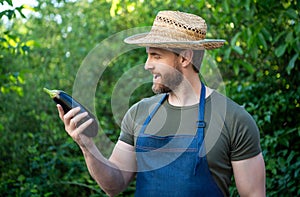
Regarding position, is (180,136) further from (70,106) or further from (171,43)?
(70,106)

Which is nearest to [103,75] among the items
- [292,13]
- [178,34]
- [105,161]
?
[292,13]

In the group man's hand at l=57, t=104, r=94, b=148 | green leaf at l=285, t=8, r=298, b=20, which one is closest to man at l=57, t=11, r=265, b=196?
man's hand at l=57, t=104, r=94, b=148

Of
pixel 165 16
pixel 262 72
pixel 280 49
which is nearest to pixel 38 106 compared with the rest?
pixel 262 72

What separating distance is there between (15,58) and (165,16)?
3.87 meters

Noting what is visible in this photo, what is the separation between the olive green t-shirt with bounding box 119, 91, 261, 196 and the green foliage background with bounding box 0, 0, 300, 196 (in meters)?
1.34

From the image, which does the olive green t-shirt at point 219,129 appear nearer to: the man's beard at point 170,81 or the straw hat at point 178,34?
the man's beard at point 170,81

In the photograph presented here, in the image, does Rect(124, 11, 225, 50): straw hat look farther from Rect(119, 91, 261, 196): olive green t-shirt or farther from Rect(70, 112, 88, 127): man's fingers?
Rect(70, 112, 88, 127): man's fingers

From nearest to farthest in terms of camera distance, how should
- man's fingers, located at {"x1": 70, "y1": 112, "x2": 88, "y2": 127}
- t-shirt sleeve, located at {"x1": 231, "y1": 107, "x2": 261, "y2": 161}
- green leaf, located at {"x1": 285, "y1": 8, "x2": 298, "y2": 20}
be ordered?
man's fingers, located at {"x1": 70, "y1": 112, "x2": 88, "y2": 127}
t-shirt sleeve, located at {"x1": 231, "y1": 107, "x2": 261, "y2": 161}
green leaf, located at {"x1": 285, "y1": 8, "x2": 298, "y2": 20}

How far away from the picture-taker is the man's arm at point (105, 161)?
8.63 ft

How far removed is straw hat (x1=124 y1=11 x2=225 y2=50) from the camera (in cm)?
304

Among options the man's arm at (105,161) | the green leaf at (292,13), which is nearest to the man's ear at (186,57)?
the man's arm at (105,161)

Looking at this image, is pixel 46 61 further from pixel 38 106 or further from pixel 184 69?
pixel 184 69

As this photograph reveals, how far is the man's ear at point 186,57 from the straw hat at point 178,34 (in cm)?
3

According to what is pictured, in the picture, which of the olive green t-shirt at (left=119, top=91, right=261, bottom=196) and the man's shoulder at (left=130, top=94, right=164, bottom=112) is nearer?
the olive green t-shirt at (left=119, top=91, right=261, bottom=196)
